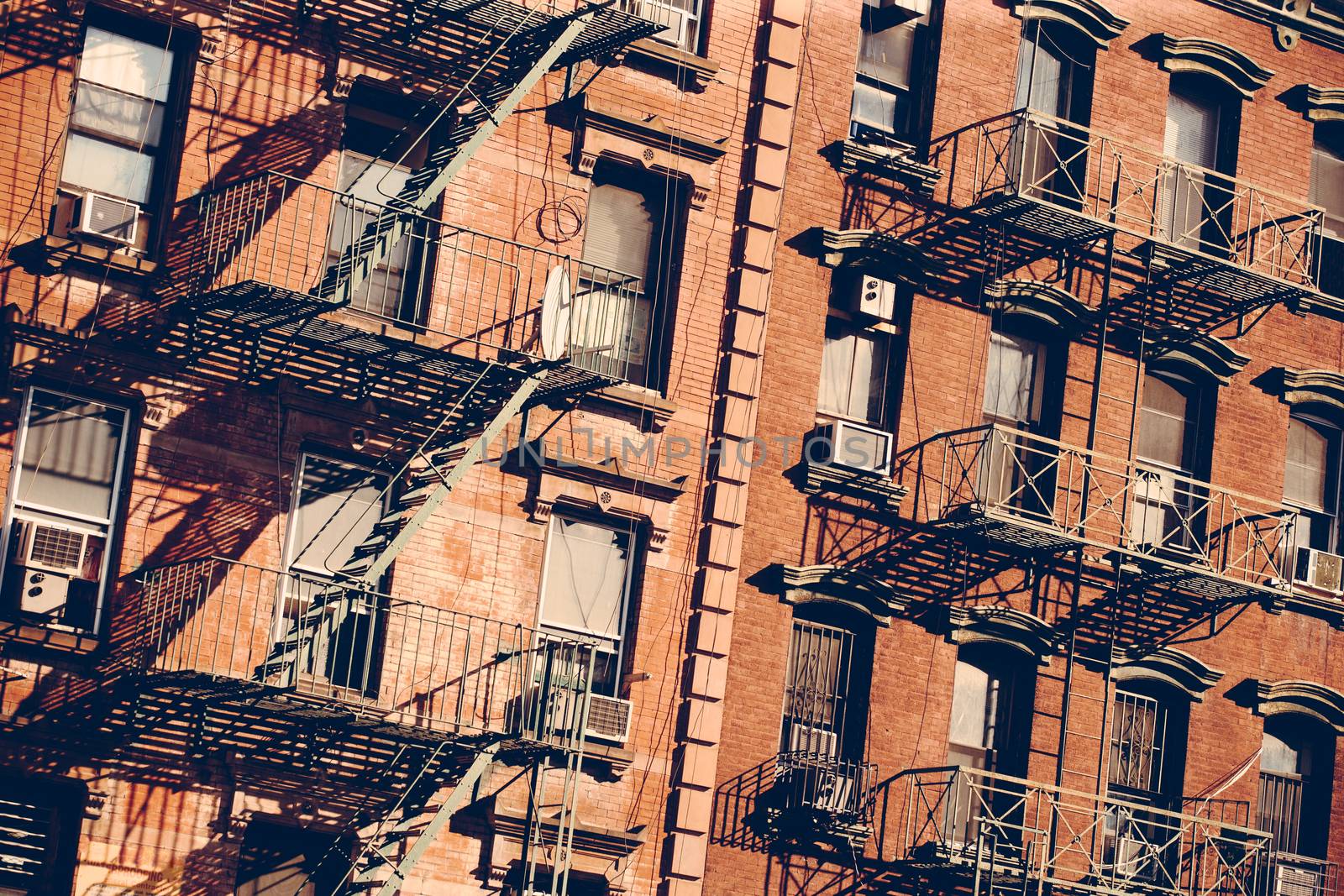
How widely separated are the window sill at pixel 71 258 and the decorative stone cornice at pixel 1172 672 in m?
11.6

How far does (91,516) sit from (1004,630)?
981 centimetres

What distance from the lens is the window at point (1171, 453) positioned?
878 inches

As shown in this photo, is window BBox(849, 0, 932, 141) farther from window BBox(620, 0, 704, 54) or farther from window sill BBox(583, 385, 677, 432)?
window sill BBox(583, 385, 677, 432)

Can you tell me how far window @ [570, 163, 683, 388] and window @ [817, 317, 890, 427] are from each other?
2010 mm

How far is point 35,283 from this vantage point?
17.3 meters

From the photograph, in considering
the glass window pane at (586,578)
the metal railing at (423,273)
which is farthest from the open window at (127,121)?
the glass window pane at (586,578)

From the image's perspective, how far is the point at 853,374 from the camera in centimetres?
2103

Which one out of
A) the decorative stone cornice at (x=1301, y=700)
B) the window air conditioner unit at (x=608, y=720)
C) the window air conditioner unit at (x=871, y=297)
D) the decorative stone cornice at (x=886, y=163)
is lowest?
the window air conditioner unit at (x=608, y=720)

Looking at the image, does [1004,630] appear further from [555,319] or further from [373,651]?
[373,651]

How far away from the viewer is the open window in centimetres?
1789

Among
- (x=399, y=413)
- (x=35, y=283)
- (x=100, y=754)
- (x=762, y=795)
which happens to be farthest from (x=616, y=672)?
(x=35, y=283)

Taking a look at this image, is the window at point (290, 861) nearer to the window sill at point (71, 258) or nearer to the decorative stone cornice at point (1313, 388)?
the window sill at point (71, 258)

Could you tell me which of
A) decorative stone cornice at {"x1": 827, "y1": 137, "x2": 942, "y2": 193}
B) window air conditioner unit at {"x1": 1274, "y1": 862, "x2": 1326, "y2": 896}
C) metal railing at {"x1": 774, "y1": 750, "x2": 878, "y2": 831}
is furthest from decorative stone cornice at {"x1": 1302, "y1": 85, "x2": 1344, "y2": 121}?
metal railing at {"x1": 774, "y1": 750, "x2": 878, "y2": 831}

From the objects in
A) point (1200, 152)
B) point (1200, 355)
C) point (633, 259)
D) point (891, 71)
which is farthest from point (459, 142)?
point (1200, 152)
